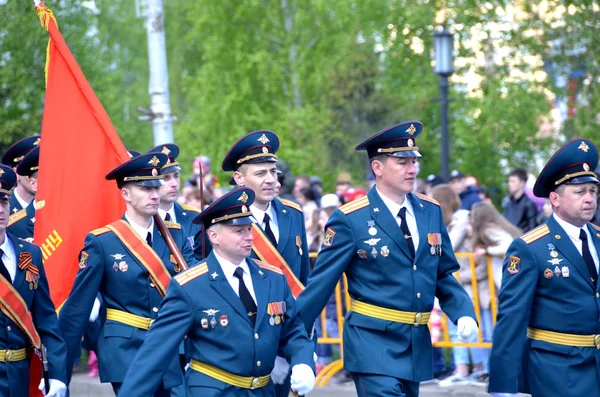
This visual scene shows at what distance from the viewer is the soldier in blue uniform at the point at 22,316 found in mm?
7180

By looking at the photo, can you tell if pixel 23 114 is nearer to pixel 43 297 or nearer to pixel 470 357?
pixel 470 357

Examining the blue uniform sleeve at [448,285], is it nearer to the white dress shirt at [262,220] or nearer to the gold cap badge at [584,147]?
the gold cap badge at [584,147]

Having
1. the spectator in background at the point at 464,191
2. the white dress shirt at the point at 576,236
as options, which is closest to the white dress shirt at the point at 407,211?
the white dress shirt at the point at 576,236

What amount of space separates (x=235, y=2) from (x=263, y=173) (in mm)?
28263

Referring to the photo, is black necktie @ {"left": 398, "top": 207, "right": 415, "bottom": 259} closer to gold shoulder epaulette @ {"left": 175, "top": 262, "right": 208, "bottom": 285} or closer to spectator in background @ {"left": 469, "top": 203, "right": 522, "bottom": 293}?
gold shoulder epaulette @ {"left": 175, "top": 262, "right": 208, "bottom": 285}

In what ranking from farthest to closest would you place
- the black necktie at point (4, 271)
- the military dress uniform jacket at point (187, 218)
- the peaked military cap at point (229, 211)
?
1. the military dress uniform jacket at point (187, 218)
2. the black necktie at point (4, 271)
3. the peaked military cap at point (229, 211)

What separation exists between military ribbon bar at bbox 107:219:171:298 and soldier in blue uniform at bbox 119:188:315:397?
5.18 feet

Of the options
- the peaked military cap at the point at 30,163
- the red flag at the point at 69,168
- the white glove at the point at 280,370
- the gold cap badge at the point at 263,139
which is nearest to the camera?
the white glove at the point at 280,370

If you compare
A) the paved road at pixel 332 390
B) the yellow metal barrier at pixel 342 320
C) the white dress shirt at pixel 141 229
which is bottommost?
the paved road at pixel 332 390

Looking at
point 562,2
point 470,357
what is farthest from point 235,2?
point 470,357

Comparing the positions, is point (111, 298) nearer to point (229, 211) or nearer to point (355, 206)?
point (355, 206)

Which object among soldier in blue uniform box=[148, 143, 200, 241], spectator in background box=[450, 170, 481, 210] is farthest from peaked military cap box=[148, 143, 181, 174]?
spectator in background box=[450, 170, 481, 210]

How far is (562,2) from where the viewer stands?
16.5m

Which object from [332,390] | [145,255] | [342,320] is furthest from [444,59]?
[145,255]
